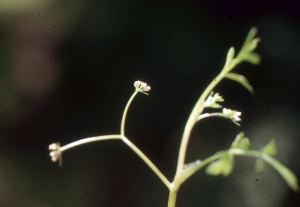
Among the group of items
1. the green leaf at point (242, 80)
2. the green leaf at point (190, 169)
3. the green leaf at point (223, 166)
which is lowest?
the green leaf at point (223, 166)

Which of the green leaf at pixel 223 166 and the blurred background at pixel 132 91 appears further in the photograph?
the blurred background at pixel 132 91

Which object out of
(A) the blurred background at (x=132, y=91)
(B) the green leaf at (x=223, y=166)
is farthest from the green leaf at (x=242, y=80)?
(A) the blurred background at (x=132, y=91)

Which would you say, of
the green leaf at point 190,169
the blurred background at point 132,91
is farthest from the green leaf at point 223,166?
the blurred background at point 132,91

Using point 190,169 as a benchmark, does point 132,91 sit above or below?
above

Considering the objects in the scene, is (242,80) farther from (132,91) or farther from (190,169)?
(132,91)

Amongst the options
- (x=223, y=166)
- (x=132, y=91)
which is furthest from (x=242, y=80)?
(x=132, y=91)

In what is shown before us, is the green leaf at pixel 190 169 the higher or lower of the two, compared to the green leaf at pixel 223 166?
higher

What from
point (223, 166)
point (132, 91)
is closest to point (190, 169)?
point (223, 166)

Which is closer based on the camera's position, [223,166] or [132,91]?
[223,166]

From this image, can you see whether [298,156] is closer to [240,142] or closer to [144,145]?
[144,145]

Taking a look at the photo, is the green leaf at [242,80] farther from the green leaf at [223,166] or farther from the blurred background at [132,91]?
the blurred background at [132,91]
